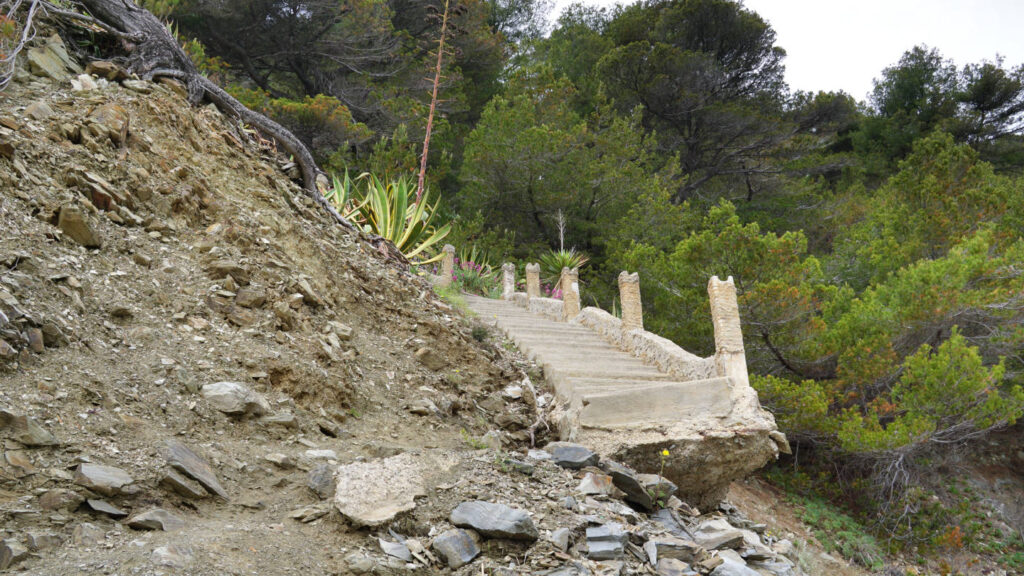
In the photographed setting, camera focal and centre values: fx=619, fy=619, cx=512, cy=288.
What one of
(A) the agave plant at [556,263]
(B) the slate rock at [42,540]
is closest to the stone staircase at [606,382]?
(B) the slate rock at [42,540]

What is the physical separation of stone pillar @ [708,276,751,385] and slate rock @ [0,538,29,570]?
4.60 metres

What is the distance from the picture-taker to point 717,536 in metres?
3.46

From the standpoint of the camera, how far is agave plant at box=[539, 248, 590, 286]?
42.9 ft

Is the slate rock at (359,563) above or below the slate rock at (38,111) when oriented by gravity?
below

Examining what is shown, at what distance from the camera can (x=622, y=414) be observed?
454cm

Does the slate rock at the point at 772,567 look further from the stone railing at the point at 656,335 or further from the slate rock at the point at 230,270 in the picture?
the slate rock at the point at 230,270

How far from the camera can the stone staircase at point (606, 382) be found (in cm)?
454

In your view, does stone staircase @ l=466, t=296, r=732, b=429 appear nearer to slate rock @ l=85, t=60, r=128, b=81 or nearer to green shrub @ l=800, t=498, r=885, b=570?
slate rock @ l=85, t=60, r=128, b=81

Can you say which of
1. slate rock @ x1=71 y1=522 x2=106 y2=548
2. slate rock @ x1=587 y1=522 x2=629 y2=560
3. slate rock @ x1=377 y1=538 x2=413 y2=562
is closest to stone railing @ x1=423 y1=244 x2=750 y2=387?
slate rock @ x1=587 y1=522 x2=629 y2=560

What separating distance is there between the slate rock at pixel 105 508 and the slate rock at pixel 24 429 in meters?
0.31

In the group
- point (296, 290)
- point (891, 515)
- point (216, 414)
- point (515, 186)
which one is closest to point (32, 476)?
point (216, 414)

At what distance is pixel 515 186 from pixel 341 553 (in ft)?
45.2

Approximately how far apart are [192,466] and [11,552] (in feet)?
2.38

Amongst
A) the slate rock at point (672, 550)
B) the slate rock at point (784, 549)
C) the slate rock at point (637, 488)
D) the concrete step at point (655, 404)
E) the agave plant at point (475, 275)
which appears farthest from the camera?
the agave plant at point (475, 275)
